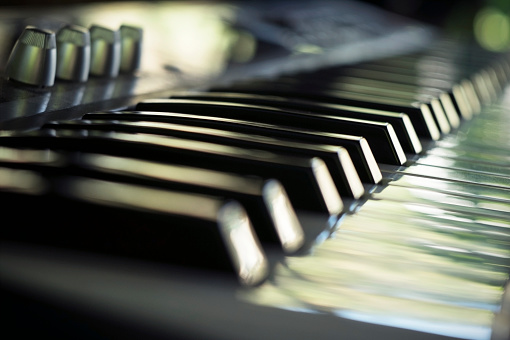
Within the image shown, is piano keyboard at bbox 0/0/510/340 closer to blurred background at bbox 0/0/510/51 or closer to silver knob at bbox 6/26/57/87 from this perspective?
silver knob at bbox 6/26/57/87

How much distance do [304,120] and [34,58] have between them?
1.20 feet

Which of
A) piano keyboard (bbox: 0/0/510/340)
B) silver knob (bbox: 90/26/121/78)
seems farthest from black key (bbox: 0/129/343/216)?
silver knob (bbox: 90/26/121/78)

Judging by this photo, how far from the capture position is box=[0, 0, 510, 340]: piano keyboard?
52 cm

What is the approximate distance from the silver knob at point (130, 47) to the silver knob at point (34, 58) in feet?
0.89

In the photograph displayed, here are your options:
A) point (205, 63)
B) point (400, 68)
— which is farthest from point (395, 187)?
point (400, 68)

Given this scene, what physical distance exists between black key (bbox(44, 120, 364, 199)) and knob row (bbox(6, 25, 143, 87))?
0.49ft

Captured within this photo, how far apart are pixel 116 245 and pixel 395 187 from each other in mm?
464

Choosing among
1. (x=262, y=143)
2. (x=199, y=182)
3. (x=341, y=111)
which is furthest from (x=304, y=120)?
(x=199, y=182)

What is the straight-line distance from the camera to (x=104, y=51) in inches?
48.8

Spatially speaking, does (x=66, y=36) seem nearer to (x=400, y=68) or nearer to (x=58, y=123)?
(x=58, y=123)

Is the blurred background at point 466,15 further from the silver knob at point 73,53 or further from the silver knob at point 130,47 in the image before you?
the silver knob at point 73,53

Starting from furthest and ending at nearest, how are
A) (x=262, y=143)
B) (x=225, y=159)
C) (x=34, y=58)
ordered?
(x=34, y=58) → (x=262, y=143) → (x=225, y=159)

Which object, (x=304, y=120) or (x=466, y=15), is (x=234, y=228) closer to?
(x=304, y=120)

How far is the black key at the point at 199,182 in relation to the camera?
0.65 meters
